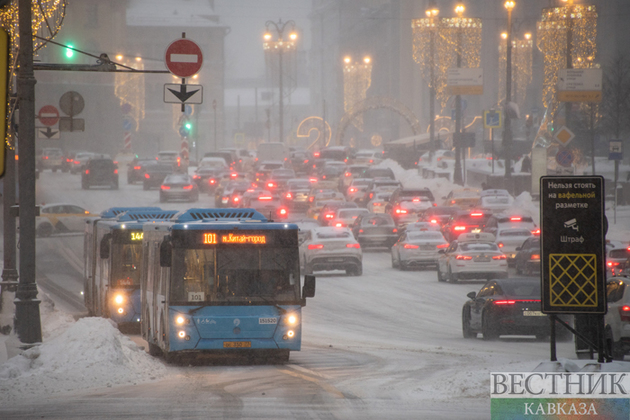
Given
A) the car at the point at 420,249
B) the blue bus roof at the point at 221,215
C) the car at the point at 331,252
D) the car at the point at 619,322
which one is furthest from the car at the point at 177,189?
the car at the point at 619,322

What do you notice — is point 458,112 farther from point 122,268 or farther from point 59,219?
point 122,268

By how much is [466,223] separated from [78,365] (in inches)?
1126

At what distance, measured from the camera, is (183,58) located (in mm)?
16156

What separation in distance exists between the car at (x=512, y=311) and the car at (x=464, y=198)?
29059mm


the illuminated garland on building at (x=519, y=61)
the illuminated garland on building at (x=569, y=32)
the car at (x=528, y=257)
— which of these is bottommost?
the car at (x=528, y=257)

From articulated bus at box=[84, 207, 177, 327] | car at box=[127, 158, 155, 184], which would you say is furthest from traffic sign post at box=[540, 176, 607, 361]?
car at box=[127, 158, 155, 184]

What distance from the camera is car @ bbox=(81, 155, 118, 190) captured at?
61344 millimetres

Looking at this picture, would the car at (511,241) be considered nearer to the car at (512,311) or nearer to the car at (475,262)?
the car at (475,262)

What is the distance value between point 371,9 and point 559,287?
118 metres

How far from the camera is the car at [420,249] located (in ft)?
108

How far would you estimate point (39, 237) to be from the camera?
4272cm

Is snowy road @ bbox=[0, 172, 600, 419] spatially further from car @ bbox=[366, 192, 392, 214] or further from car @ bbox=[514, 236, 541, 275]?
car @ bbox=[366, 192, 392, 214]

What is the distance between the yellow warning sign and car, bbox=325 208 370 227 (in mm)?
32294

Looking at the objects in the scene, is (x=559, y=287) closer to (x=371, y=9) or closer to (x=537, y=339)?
(x=537, y=339)
